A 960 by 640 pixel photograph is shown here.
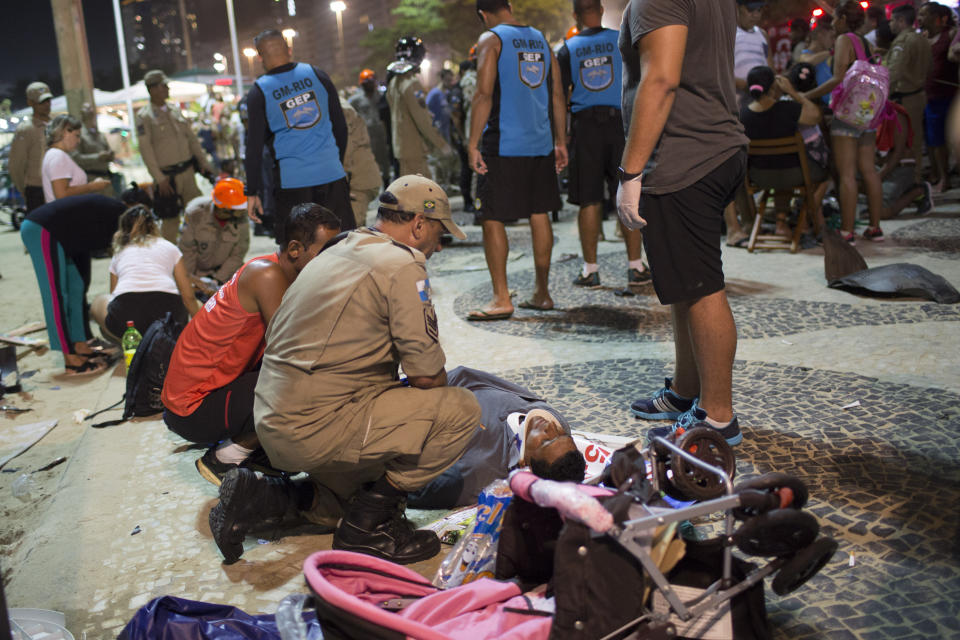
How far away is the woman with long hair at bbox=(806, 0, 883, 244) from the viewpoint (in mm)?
6855

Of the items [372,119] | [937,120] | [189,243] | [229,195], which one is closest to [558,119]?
[229,195]

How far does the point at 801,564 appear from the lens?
188 cm

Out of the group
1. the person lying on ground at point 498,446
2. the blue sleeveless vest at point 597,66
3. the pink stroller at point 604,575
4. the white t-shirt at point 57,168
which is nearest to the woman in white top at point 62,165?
the white t-shirt at point 57,168

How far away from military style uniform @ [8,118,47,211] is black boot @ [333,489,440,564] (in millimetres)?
8922

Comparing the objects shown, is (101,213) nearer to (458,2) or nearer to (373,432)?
(373,432)

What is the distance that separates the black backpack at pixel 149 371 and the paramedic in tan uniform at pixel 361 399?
165cm

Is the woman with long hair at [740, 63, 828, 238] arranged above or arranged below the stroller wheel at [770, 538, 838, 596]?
above

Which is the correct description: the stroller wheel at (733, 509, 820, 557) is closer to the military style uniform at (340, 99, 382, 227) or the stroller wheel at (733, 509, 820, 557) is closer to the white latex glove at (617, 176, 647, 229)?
the white latex glove at (617, 176, 647, 229)

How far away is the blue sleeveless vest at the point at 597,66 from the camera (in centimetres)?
602

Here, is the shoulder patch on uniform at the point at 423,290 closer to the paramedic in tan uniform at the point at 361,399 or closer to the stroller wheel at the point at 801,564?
the paramedic in tan uniform at the point at 361,399

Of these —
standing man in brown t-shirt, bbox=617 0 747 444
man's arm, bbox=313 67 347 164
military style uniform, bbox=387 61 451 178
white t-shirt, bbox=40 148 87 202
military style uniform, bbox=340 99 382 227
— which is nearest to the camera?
standing man in brown t-shirt, bbox=617 0 747 444

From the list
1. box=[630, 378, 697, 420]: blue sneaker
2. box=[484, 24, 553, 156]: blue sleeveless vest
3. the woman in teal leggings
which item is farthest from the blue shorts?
the woman in teal leggings

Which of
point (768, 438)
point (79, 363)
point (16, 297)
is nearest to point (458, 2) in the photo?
point (16, 297)

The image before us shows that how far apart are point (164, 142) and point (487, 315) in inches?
184
